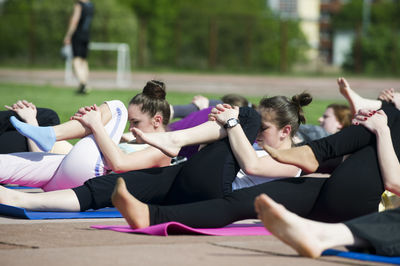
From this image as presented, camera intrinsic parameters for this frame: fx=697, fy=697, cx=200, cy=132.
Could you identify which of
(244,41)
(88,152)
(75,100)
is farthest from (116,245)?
(244,41)

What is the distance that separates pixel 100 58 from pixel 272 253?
1181 inches

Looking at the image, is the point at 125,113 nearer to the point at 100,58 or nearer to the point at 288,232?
the point at 288,232

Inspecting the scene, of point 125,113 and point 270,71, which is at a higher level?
point 125,113

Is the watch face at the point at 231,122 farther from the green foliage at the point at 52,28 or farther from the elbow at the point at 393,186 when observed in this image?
the green foliage at the point at 52,28

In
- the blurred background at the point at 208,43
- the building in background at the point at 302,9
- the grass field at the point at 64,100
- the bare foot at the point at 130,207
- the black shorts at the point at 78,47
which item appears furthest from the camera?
the building in background at the point at 302,9

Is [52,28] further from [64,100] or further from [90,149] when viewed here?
[90,149]

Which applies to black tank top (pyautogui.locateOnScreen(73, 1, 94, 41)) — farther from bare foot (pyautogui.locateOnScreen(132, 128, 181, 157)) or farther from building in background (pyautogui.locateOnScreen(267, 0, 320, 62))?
building in background (pyautogui.locateOnScreen(267, 0, 320, 62))

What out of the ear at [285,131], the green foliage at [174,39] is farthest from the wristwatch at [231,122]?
the green foliage at [174,39]

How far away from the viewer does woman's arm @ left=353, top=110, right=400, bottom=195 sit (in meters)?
3.90

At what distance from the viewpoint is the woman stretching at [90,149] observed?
4.60m

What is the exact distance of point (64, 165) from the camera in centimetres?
478

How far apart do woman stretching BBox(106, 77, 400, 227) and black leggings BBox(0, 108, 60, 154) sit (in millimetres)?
1837

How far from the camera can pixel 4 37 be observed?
34.8m

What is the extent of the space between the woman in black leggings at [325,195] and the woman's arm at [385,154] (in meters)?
0.04
